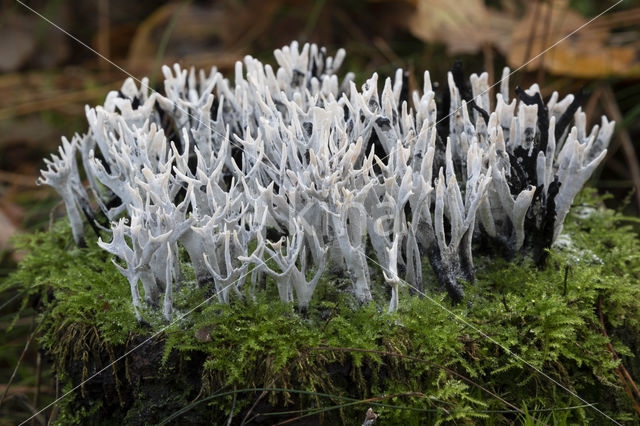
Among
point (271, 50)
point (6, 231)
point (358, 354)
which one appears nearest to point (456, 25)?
point (271, 50)

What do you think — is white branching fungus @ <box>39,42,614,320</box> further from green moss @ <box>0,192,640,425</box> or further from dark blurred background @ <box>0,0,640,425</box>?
dark blurred background @ <box>0,0,640,425</box>

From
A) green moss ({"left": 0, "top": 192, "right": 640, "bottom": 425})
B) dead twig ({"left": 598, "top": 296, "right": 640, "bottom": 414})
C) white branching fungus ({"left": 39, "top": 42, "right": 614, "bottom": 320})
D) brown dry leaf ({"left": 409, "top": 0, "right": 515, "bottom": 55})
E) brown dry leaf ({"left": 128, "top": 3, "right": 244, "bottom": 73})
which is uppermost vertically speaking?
brown dry leaf ({"left": 128, "top": 3, "right": 244, "bottom": 73})

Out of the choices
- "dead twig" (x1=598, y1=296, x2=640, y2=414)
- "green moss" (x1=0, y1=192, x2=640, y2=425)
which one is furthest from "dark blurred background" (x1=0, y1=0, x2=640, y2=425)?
"dead twig" (x1=598, y1=296, x2=640, y2=414)

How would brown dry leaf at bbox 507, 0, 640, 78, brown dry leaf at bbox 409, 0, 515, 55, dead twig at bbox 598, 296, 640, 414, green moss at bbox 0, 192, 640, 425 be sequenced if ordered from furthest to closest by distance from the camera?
brown dry leaf at bbox 409, 0, 515, 55, brown dry leaf at bbox 507, 0, 640, 78, dead twig at bbox 598, 296, 640, 414, green moss at bbox 0, 192, 640, 425

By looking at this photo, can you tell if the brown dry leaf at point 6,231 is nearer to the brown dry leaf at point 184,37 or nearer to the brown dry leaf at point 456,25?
the brown dry leaf at point 184,37

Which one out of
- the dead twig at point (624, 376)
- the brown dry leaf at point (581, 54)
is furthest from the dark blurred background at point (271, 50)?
the dead twig at point (624, 376)

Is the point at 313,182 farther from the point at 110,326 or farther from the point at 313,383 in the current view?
the point at 110,326
